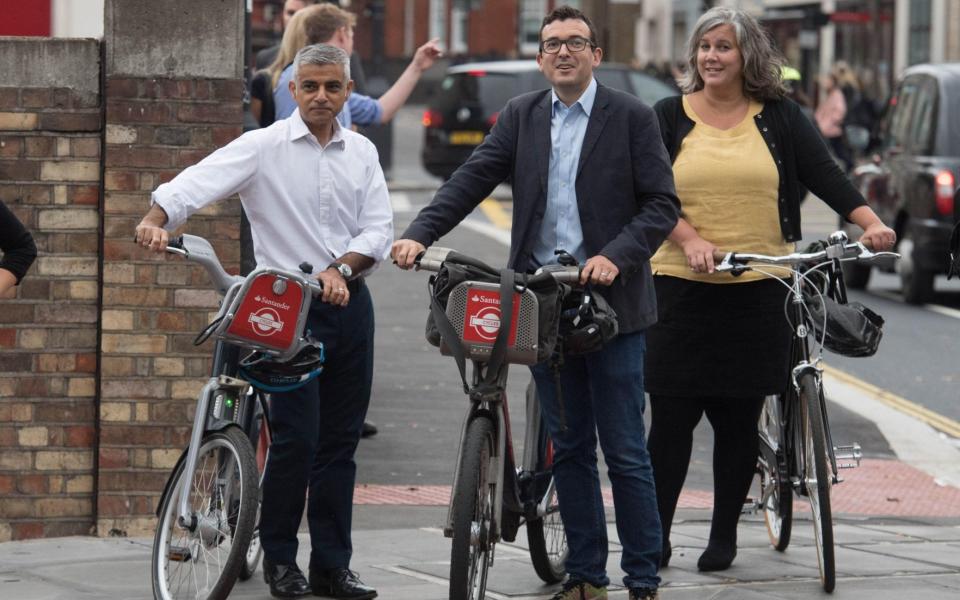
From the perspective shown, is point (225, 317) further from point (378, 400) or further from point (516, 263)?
point (378, 400)

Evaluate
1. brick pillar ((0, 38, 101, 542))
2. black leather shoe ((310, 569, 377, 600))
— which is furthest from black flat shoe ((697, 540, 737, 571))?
brick pillar ((0, 38, 101, 542))

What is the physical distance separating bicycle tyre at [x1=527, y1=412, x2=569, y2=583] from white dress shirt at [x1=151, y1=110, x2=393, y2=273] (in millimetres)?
831

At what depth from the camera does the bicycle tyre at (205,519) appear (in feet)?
18.2

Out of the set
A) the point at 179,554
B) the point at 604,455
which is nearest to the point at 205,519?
the point at 179,554

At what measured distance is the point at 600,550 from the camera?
5.85 meters

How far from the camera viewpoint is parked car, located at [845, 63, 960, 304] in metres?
15.4

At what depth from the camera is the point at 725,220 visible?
21.1 feet

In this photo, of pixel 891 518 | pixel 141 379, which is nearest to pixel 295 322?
pixel 141 379

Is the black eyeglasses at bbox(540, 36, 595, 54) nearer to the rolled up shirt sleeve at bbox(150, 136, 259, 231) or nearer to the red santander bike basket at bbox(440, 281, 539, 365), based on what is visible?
the red santander bike basket at bbox(440, 281, 539, 365)

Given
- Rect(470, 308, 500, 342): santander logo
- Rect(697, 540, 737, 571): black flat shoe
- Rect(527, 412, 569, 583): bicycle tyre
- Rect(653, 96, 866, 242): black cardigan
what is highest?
Rect(653, 96, 866, 242): black cardigan

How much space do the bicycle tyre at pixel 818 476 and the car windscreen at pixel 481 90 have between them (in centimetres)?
2065

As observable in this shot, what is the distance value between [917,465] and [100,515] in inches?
166

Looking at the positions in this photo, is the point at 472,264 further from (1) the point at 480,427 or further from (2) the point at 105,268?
(2) the point at 105,268

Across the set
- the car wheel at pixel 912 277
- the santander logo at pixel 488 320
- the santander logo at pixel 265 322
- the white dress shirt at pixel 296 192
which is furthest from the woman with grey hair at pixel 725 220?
the car wheel at pixel 912 277
